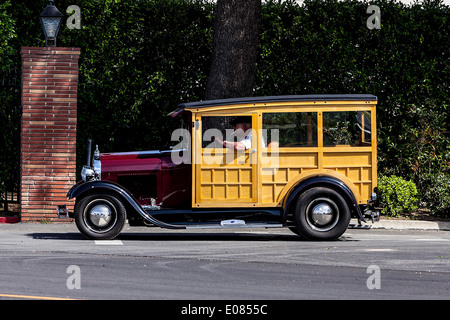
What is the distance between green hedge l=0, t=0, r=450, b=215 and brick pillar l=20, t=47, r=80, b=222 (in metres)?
1.65

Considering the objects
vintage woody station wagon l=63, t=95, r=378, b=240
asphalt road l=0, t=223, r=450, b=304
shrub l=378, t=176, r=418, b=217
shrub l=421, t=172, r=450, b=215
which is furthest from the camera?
shrub l=421, t=172, r=450, b=215

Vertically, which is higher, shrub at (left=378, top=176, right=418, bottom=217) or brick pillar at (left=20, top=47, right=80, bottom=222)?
brick pillar at (left=20, top=47, right=80, bottom=222)

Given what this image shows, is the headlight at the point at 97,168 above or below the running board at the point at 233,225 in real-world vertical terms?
above

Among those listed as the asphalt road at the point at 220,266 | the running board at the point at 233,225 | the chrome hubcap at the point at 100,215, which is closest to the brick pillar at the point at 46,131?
the asphalt road at the point at 220,266

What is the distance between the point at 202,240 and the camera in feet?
36.8

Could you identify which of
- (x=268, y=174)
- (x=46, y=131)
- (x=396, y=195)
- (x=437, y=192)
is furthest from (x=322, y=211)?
(x=46, y=131)

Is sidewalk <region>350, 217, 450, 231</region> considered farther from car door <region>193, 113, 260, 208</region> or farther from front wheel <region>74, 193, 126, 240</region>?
front wheel <region>74, 193, 126, 240</region>

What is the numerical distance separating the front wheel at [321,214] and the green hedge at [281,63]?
14.7ft

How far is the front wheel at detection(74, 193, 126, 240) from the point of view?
35.3 feet

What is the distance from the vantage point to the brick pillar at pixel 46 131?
43.1 ft

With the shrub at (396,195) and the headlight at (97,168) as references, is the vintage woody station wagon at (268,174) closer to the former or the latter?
the headlight at (97,168)

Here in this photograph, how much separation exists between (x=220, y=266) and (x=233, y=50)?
6.60 m

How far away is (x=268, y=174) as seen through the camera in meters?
11.0

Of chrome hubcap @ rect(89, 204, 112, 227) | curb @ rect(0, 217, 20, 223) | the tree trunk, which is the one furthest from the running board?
curb @ rect(0, 217, 20, 223)
